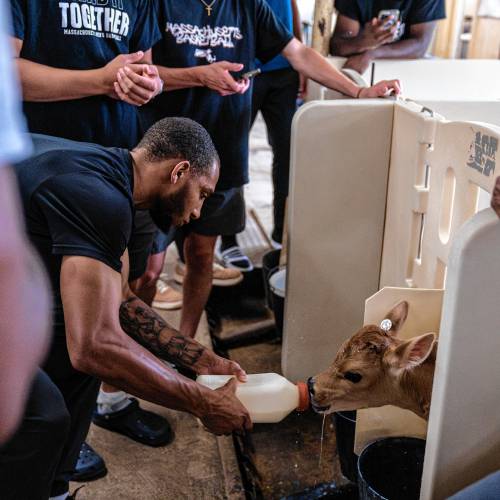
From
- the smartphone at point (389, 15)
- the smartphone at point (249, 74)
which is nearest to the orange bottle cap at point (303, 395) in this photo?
the smartphone at point (249, 74)

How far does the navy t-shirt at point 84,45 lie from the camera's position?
2369 mm

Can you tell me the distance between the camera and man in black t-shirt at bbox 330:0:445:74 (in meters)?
3.68

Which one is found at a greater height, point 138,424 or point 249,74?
point 249,74

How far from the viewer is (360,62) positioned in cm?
359

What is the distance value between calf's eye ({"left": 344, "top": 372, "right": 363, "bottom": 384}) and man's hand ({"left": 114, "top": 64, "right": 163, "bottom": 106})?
3.83 feet

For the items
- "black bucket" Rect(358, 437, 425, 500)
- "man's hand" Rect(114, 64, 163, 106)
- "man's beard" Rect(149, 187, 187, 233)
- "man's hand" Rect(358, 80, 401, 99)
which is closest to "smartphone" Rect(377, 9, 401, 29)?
"man's hand" Rect(358, 80, 401, 99)

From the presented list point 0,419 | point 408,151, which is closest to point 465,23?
point 408,151

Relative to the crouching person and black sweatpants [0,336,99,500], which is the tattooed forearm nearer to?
the crouching person

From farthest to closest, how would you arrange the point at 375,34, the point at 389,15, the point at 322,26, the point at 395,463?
the point at 322,26, the point at 389,15, the point at 375,34, the point at 395,463

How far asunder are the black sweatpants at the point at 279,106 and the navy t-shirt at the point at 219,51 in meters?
0.77

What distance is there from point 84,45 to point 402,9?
82.6 inches

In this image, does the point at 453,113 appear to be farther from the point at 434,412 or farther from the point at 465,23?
the point at 465,23

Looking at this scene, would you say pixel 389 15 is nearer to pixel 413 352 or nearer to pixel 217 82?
pixel 217 82

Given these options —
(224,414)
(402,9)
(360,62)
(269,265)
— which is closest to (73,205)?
(224,414)
